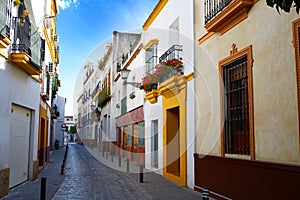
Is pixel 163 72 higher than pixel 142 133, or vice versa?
pixel 163 72

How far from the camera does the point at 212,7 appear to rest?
29.7ft

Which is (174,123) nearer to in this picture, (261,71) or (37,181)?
(37,181)

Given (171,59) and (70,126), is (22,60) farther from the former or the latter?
(70,126)

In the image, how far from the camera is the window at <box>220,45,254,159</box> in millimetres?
7261

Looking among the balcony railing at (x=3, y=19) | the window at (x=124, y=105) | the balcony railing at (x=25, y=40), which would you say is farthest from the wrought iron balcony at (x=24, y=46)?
the window at (x=124, y=105)

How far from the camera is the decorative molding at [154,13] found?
14172mm

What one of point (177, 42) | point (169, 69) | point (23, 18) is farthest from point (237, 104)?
point (23, 18)

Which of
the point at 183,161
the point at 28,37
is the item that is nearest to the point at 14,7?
the point at 28,37

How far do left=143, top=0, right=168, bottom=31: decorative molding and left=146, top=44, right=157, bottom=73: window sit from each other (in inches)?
53.8

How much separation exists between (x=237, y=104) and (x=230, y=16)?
2.09 meters

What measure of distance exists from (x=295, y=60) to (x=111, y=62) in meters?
25.5

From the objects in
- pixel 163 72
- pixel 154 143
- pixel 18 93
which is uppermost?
pixel 163 72

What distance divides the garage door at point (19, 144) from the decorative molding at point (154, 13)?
23.1ft

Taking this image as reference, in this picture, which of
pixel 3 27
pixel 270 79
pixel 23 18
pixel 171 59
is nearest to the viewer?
pixel 270 79
